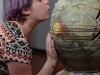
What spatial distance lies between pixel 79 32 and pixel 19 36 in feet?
0.88

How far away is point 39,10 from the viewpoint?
1.24 metres

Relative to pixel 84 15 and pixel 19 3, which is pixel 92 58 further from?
pixel 19 3

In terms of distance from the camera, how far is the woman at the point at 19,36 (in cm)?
114

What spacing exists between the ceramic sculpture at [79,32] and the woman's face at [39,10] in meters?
0.07

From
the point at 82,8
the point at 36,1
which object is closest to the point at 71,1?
the point at 82,8

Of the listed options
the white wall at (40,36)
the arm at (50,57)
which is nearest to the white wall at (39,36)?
the white wall at (40,36)

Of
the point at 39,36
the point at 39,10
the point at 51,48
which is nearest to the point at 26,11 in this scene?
the point at 39,10

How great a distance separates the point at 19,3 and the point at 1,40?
188 mm

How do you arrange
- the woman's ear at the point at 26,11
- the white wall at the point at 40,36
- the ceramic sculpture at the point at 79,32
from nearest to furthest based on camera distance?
1. the ceramic sculpture at the point at 79,32
2. the woman's ear at the point at 26,11
3. the white wall at the point at 40,36

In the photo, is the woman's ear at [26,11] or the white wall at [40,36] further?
the white wall at [40,36]

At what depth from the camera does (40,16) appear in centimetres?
124

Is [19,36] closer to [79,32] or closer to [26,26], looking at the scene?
[26,26]

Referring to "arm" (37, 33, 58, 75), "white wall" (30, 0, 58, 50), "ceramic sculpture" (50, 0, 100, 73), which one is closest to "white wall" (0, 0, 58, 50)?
"white wall" (30, 0, 58, 50)

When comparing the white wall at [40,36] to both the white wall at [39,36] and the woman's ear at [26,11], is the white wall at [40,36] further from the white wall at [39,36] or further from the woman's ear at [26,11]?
the woman's ear at [26,11]
